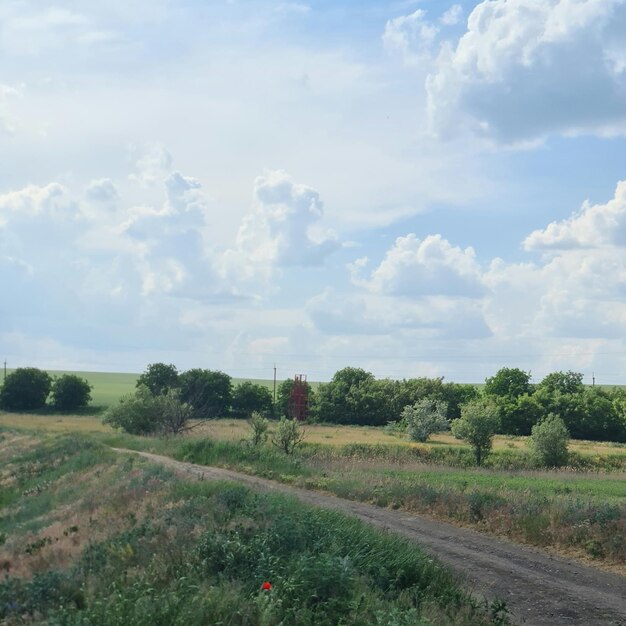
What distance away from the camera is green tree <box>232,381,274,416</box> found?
400 feet

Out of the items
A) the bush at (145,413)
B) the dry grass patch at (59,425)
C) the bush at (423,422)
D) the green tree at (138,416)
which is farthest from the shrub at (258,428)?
the bush at (423,422)

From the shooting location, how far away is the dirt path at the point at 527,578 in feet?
38.8

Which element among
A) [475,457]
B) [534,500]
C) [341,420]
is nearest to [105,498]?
[534,500]

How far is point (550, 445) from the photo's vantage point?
5572 centimetres

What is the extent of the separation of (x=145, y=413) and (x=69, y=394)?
62.2m

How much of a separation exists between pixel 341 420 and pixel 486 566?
102 meters

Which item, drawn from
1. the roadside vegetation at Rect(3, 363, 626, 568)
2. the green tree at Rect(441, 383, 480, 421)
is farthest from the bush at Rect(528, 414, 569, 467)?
the green tree at Rect(441, 383, 480, 421)

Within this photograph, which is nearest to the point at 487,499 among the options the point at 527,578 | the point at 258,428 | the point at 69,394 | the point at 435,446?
the point at 527,578

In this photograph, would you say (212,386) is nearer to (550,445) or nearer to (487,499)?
(550,445)

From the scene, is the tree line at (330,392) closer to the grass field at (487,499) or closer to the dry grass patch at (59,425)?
the dry grass patch at (59,425)

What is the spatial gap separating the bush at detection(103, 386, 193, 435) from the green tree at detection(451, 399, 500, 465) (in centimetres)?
2061

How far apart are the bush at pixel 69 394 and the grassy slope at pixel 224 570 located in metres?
109

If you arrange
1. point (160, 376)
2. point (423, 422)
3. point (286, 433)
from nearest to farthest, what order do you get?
point (286, 433) < point (423, 422) < point (160, 376)

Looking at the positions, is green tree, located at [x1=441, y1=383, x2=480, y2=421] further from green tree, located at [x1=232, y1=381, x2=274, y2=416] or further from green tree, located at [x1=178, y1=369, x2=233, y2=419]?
green tree, located at [x1=178, y1=369, x2=233, y2=419]
